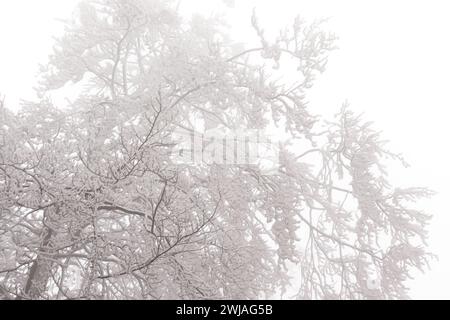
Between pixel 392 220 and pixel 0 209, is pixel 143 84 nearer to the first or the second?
pixel 0 209

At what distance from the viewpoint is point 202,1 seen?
41.9 ft

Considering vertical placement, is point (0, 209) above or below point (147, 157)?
below

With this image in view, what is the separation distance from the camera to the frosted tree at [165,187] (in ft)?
14.3

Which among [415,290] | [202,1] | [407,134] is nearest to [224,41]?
[202,1]

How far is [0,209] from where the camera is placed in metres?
4.15

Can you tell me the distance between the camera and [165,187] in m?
3.93

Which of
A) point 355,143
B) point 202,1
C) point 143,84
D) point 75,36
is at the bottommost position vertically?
point 355,143

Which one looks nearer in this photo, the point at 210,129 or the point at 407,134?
the point at 210,129

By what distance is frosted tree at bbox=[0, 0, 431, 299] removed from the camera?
4.35 metres

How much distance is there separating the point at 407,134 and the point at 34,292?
9711cm
